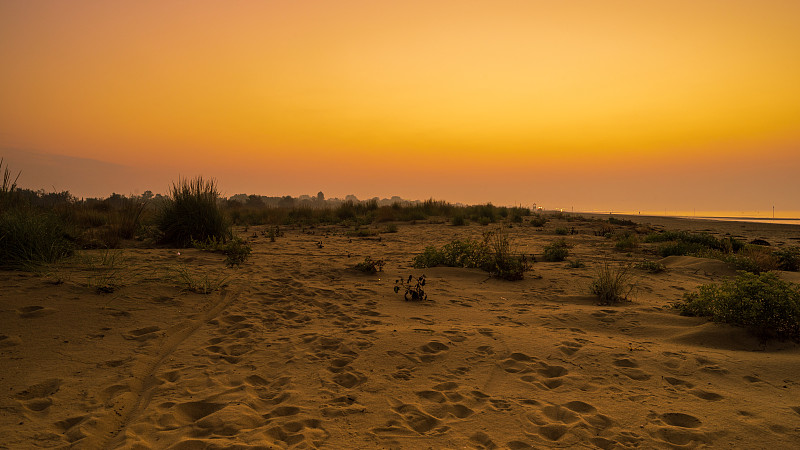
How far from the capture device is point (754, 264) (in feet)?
25.9

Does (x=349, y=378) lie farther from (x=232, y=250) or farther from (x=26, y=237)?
(x=26, y=237)

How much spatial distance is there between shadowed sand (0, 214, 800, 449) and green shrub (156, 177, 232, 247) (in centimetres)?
345

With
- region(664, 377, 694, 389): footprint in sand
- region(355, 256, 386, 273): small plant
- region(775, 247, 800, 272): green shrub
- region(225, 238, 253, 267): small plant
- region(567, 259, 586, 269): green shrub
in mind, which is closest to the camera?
region(664, 377, 694, 389): footprint in sand

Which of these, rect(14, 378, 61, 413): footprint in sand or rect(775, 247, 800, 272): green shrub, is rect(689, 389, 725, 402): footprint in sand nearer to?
rect(14, 378, 61, 413): footprint in sand

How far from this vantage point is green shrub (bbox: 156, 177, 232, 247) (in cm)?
987

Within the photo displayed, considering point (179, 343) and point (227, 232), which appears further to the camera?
point (227, 232)

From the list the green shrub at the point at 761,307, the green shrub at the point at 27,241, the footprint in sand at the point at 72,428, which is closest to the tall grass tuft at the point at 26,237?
the green shrub at the point at 27,241

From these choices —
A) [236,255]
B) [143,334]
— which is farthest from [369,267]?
[143,334]

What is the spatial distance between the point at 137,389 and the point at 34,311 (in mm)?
2261

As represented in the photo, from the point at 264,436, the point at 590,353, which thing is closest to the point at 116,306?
the point at 264,436

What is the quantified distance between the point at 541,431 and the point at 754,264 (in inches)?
296

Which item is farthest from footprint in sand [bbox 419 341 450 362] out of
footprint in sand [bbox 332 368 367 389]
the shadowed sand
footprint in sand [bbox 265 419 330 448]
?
footprint in sand [bbox 265 419 330 448]

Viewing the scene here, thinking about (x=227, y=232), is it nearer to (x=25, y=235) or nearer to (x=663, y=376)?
(x=25, y=235)

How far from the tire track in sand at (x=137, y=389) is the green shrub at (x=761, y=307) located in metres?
5.83
